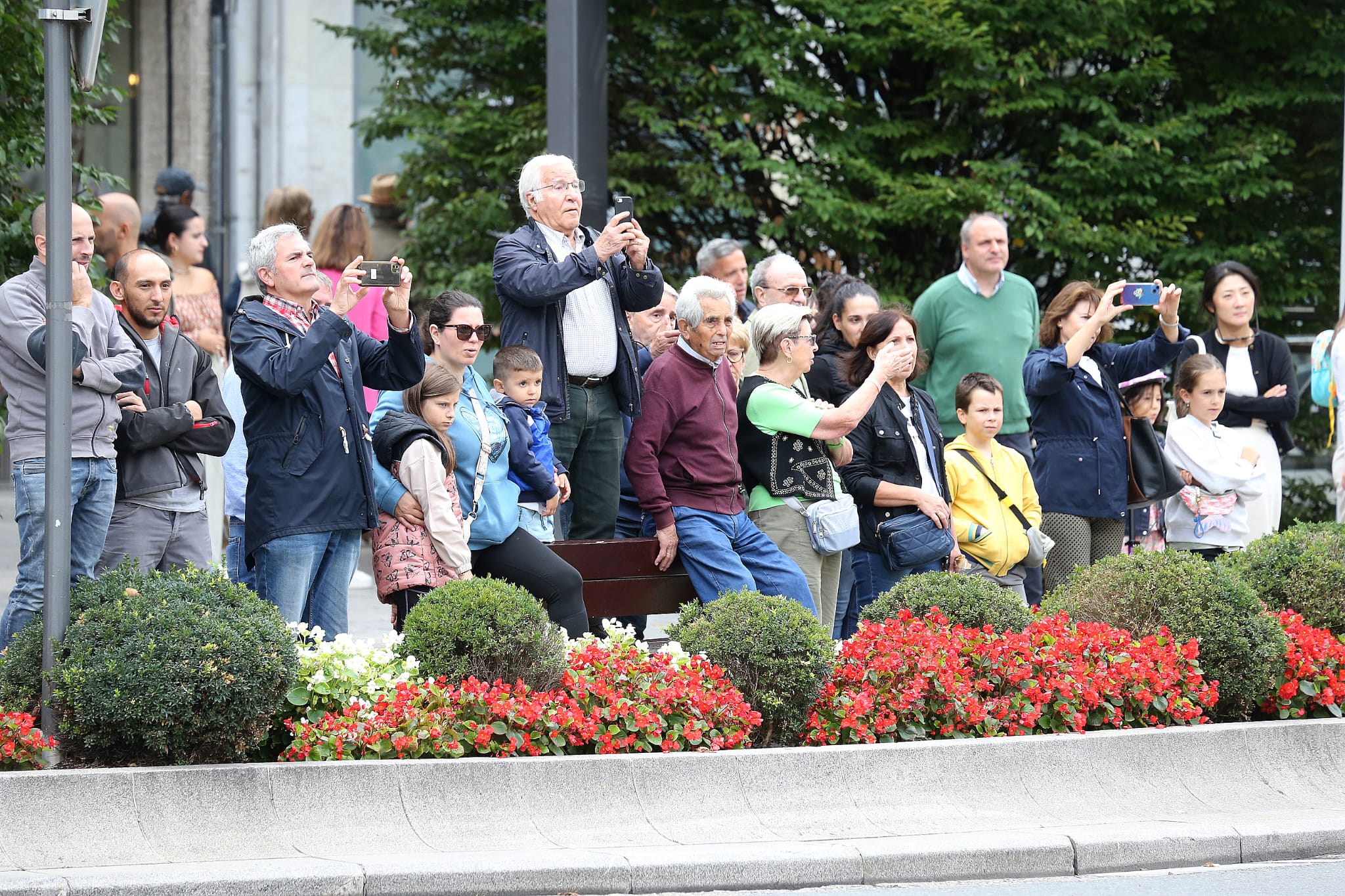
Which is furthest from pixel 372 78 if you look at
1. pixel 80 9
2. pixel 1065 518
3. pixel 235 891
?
pixel 235 891

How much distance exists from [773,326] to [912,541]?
1253mm

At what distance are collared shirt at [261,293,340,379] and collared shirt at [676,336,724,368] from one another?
1759mm

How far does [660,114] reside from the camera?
52.0 feet

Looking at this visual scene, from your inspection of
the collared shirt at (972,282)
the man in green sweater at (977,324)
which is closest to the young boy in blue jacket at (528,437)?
the man in green sweater at (977,324)

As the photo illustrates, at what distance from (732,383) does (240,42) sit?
12467 millimetres

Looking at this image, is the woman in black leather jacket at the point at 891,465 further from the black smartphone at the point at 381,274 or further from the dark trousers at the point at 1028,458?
the black smartphone at the point at 381,274

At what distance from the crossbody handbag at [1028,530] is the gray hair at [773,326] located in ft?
4.48

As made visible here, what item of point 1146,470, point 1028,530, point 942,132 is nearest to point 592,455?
point 1028,530

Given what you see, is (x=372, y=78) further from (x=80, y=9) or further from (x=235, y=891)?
(x=235, y=891)

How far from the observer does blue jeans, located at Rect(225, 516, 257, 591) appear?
8.30 m

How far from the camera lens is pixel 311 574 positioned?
7.50 metres

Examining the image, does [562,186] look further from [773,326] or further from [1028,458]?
[1028,458]

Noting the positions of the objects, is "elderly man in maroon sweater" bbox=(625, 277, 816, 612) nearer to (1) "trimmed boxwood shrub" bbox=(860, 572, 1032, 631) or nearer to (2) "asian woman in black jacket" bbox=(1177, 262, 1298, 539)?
(1) "trimmed boxwood shrub" bbox=(860, 572, 1032, 631)

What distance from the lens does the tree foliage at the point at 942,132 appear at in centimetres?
1468
